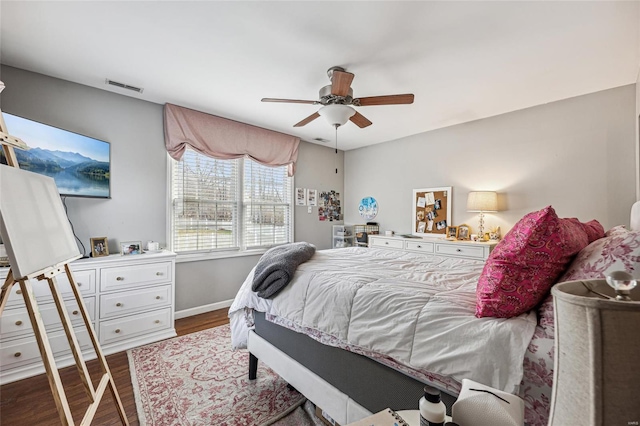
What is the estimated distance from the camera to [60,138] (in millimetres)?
2510

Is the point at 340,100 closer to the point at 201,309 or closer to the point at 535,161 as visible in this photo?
the point at 535,161

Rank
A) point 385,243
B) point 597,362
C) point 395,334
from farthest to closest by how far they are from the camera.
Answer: point 385,243
point 395,334
point 597,362

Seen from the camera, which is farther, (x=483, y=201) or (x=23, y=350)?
(x=483, y=201)

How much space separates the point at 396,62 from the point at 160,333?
352 centimetres

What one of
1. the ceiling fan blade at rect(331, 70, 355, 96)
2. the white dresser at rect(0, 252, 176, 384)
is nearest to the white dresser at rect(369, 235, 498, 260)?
the ceiling fan blade at rect(331, 70, 355, 96)

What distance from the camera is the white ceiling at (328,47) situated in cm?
182

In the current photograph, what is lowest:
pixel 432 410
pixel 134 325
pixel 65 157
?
pixel 134 325

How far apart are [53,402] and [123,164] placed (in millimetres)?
2234

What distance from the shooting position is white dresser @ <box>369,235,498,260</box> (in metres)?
3.34

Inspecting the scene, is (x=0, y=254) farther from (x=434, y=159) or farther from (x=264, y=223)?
(x=434, y=159)

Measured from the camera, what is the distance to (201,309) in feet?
12.1

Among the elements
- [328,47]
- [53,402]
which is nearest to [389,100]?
[328,47]

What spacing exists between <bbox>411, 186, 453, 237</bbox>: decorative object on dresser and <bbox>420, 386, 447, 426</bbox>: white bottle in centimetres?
370

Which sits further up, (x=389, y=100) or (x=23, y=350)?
(x=389, y=100)
